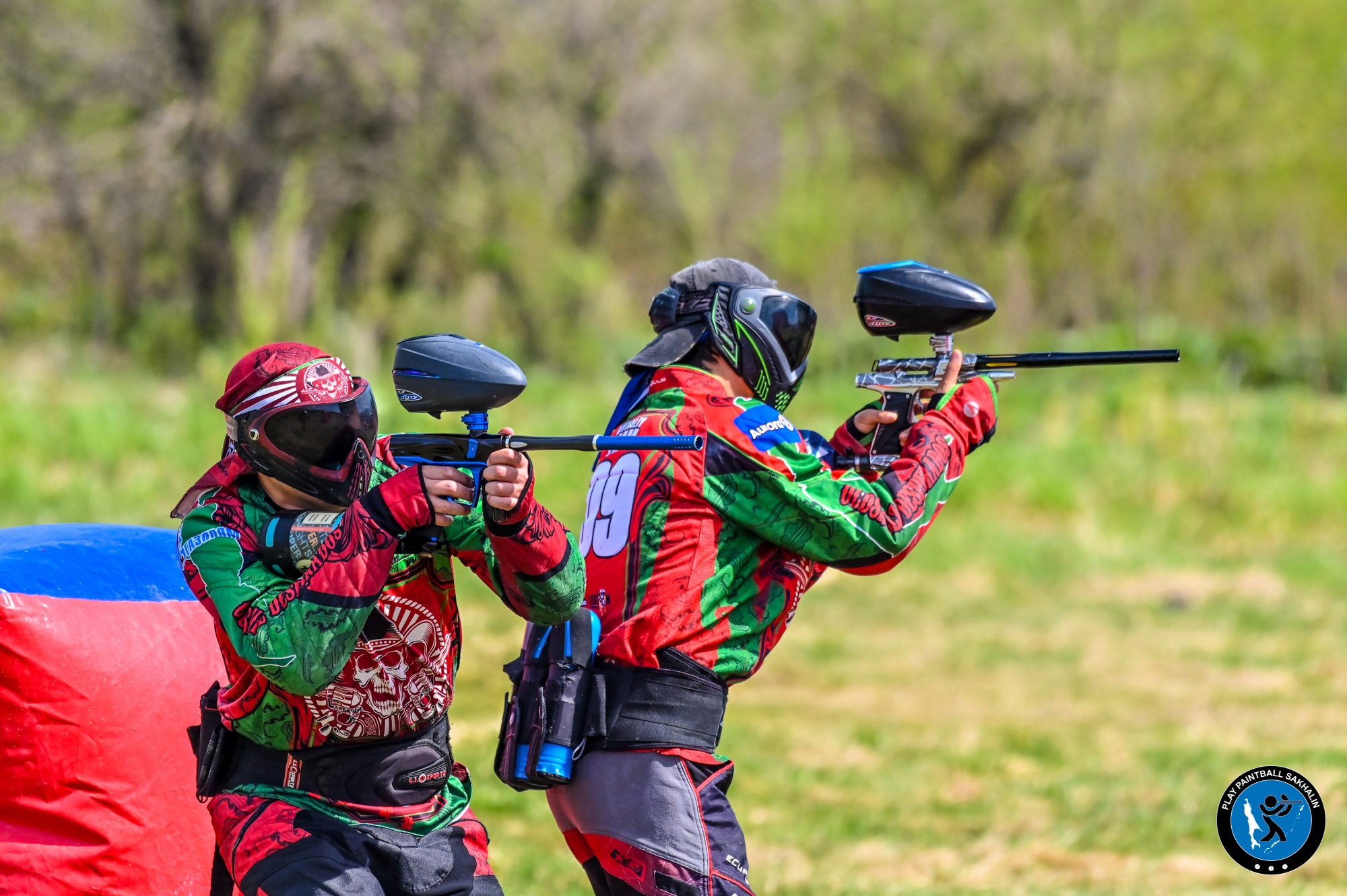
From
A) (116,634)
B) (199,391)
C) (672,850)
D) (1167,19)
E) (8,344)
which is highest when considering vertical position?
(1167,19)

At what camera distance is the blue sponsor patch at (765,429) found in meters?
3.92

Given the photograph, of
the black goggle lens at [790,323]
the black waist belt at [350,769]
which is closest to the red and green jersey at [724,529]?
the black goggle lens at [790,323]

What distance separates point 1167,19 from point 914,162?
18.9ft

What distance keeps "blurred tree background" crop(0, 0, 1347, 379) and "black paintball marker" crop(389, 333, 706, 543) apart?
17187mm

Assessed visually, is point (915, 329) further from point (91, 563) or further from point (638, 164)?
point (638, 164)

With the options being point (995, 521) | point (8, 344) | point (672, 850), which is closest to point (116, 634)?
point (672, 850)

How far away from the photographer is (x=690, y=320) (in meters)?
4.24

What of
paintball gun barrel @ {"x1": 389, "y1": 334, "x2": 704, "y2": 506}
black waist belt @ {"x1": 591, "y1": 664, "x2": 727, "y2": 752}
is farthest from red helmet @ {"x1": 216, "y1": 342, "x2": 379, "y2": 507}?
black waist belt @ {"x1": 591, "y1": 664, "x2": 727, "y2": 752}

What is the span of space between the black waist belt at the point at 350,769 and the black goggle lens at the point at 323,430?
671mm

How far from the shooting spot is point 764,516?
Answer: 3914mm

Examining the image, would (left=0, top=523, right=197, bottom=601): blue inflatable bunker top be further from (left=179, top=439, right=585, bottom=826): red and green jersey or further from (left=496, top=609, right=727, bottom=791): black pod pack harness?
(left=496, top=609, right=727, bottom=791): black pod pack harness

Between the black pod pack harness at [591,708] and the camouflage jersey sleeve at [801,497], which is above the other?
the camouflage jersey sleeve at [801,497]

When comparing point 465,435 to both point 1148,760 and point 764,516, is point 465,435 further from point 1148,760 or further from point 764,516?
point 1148,760

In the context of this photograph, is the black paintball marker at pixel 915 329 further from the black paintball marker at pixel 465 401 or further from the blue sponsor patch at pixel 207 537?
the blue sponsor patch at pixel 207 537
